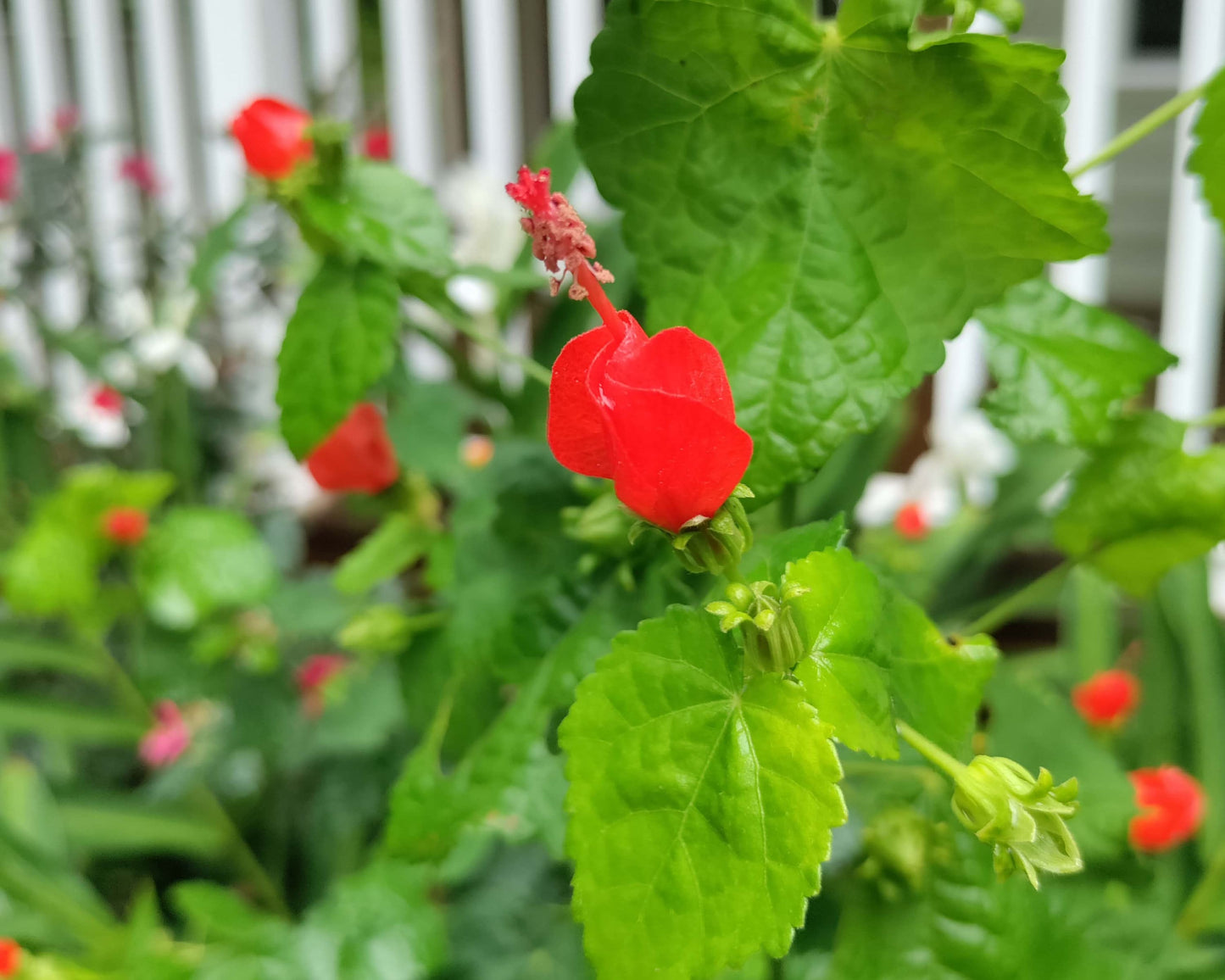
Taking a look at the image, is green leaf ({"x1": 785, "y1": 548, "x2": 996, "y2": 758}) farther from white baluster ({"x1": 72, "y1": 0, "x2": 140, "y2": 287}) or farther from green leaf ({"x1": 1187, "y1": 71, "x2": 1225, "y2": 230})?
white baluster ({"x1": 72, "y1": 0, "x2": 140, "y2": 287})

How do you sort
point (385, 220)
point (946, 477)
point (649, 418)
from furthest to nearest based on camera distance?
1. point (946, 477)
2. point (385, 220)
3. point (649, 418)

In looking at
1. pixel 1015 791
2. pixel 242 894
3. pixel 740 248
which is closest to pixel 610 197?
pixel 740 248

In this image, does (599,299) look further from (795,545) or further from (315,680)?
(315,680)

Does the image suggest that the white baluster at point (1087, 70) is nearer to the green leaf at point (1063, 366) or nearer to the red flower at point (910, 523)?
the red flower at point (910, 523)

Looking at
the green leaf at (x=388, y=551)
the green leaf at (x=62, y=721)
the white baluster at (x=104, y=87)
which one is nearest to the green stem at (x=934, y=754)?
the green leaf at (x=388, y=551)

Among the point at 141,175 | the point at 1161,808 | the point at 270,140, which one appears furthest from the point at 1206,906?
the point at 141,175
